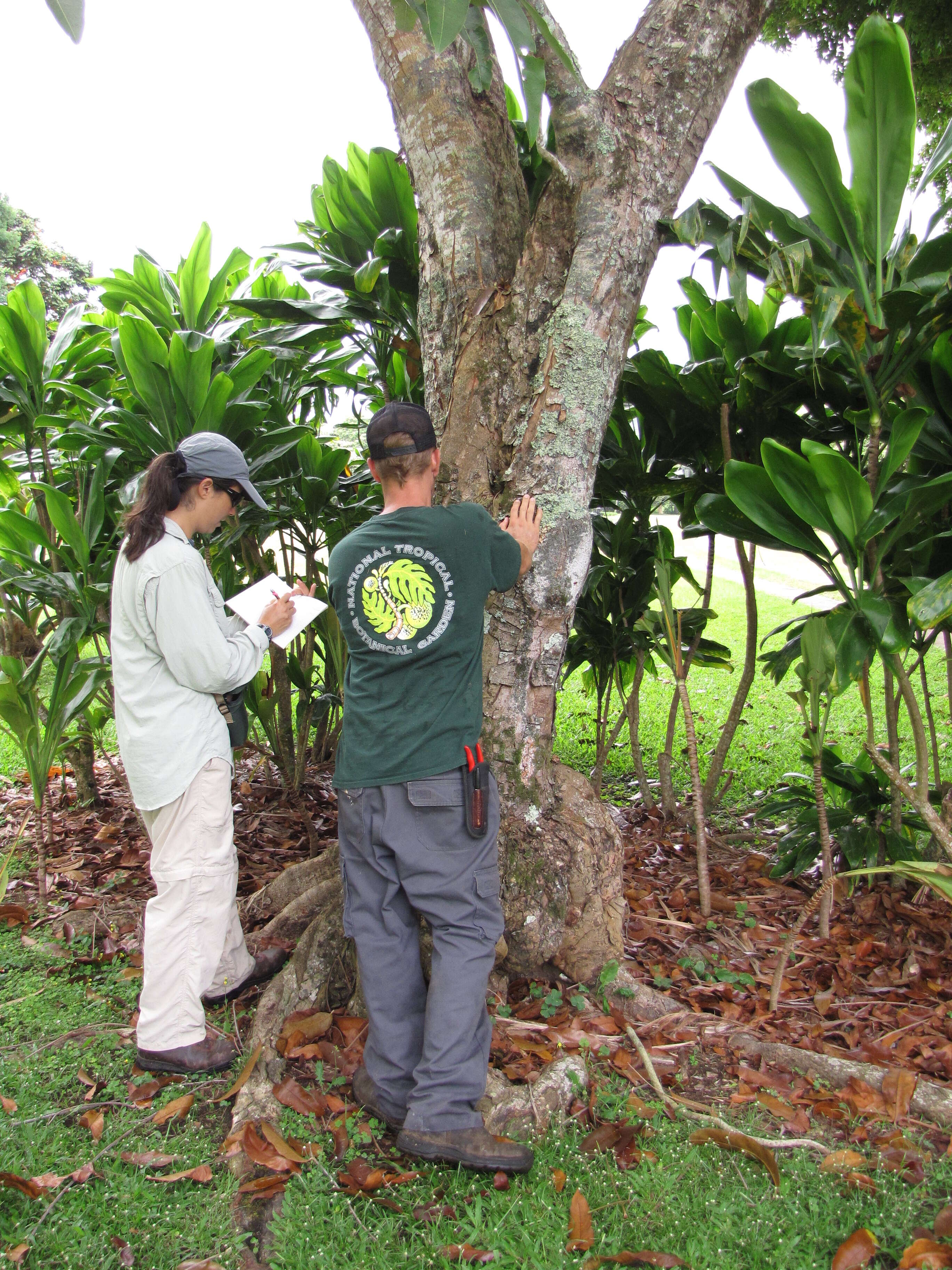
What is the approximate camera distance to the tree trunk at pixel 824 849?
8.75 ft

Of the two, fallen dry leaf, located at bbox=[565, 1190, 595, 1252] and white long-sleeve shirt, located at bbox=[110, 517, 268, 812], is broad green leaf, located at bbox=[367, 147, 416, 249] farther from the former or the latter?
fallen dry leaf, located at bbox=[565, 1190, 595, 1252]

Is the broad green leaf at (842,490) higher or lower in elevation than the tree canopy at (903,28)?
lower

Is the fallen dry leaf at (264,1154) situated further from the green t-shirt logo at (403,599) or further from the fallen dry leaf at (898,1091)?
the fallen dry leaf at (898,1091)

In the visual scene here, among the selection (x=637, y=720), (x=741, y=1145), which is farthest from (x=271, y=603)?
(x=637, y=720)

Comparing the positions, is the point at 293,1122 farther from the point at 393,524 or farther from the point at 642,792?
the point at 642,792

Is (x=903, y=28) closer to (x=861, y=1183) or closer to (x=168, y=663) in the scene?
(x=168, y=663)

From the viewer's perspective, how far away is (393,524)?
2.11 m

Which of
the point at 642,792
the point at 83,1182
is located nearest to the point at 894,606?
the point at 642,792

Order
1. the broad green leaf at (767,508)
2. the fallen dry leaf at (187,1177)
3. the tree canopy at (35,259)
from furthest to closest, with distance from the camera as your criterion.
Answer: the tree canopy at (35,259) < the broad green leaf at (767,508) < the fallen dry leaf at (187,1177)

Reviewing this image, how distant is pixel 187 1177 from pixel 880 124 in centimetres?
320

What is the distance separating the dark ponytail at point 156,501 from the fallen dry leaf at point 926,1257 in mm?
2324

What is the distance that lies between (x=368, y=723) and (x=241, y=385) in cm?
171

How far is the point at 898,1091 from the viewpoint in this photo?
2.09m

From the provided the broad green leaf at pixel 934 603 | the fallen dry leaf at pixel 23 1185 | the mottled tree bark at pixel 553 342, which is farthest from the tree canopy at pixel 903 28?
the fallen dry leaf at pixel 23 1185
